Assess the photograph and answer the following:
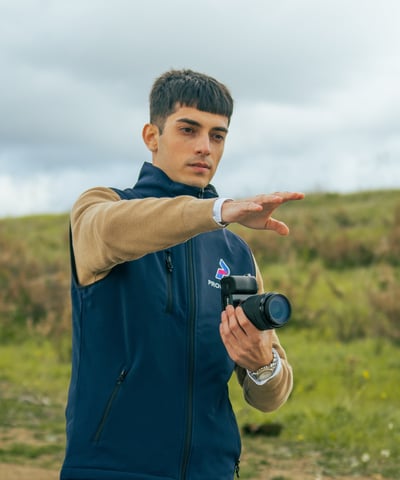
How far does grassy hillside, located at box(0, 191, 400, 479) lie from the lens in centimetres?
752

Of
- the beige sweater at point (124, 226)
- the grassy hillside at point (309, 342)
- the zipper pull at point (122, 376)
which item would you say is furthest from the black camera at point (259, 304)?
the grassy hillside at point (309, 342)

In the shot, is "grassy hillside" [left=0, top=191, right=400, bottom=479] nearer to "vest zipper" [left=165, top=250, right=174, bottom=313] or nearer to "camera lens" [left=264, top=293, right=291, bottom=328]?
"vest zipper" [left=165, top=250, right=174, bottom=313]

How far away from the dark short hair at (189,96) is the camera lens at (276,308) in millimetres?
824

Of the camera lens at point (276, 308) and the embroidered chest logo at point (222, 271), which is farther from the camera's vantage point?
the embroidered chest logo at point (222, 271)

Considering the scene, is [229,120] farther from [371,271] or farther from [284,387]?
[371,271]

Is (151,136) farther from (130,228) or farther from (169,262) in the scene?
(130,228)

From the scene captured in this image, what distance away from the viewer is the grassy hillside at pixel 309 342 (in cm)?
752

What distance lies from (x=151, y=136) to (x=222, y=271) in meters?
0.59

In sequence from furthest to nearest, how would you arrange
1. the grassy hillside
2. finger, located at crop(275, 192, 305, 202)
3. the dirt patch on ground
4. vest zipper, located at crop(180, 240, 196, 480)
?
1. the grassy hillside
2. the dirt patch on ground
3. vest zipper, located at crop(180, 240, 196, 480)
4. finger, located at crop(275, 192, 305, 202)

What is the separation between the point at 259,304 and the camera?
2.35m

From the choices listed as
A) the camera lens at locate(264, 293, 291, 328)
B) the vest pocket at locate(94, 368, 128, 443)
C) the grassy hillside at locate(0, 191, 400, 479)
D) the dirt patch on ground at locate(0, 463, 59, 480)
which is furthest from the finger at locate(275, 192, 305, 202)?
the dirt patch on ground at locate(0, 463, 59, 480)

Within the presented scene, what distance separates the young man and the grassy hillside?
13.4ft

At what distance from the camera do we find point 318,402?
898cm

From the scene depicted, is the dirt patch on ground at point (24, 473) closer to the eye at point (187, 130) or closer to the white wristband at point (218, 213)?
the eye at point (187, 130)
